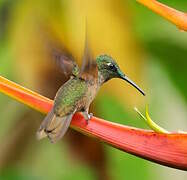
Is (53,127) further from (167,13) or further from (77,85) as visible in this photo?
(167,13)

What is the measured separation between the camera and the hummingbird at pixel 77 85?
1.32 m

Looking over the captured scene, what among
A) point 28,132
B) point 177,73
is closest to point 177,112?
point 177,73

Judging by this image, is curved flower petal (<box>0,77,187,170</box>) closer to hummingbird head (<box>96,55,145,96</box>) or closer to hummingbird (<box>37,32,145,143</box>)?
hummingbird (<box>37,32,145,143</box>)

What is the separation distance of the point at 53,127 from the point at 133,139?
0.59ft

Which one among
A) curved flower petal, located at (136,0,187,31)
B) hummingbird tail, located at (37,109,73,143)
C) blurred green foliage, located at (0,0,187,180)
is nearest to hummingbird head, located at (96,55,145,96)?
hummingbird tail, located at (37,109,73,143)

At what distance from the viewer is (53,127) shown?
1.32 m

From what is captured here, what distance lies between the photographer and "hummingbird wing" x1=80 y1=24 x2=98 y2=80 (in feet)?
4.21

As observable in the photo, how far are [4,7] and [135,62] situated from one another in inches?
18.7

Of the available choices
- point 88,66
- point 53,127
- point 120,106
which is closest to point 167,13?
point 88,66

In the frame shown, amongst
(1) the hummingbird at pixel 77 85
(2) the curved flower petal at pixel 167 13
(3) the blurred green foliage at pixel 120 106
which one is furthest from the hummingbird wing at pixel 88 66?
(3) the blurred green foliage at pixel 120 106

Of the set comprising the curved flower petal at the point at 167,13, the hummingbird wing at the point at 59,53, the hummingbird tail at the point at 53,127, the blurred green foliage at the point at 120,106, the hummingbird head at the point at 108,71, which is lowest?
the blurred green foliage at the point at 120,106

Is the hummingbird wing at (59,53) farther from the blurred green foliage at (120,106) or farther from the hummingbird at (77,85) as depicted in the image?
the blurred green foliage at (120,106)

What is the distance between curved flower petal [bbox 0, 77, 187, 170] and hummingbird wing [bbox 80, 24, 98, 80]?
13 centimetres

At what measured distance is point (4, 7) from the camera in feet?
7.12
